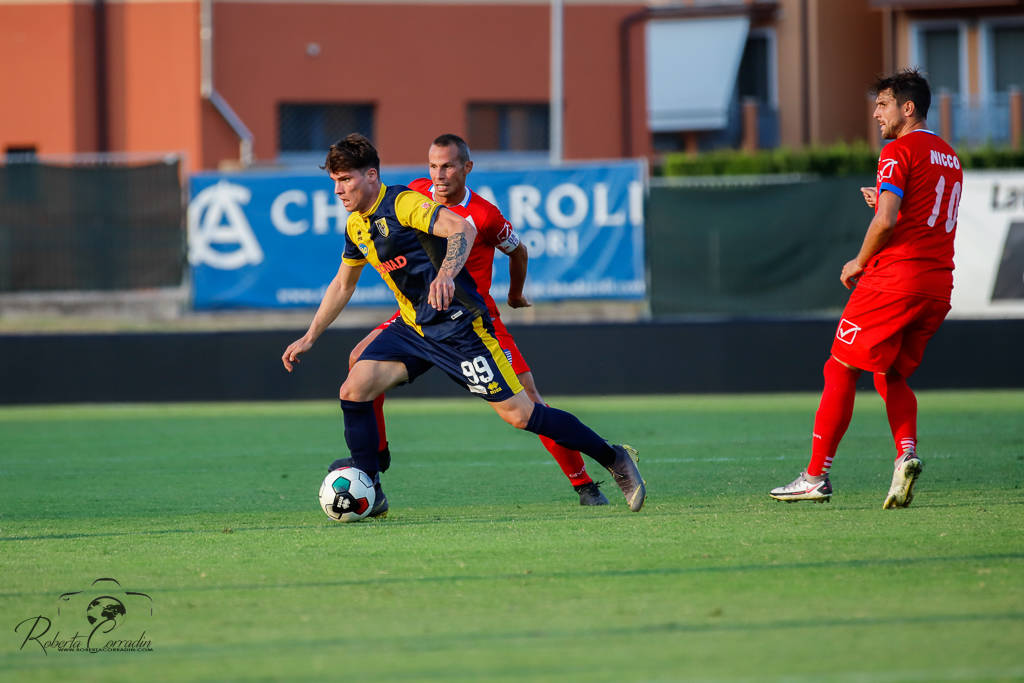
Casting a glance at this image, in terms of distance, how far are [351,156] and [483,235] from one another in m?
1.02

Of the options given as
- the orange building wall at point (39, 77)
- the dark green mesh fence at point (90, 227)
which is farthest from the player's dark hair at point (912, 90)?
the orange building wall at point (39, 77)

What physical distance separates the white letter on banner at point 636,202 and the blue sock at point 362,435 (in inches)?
341

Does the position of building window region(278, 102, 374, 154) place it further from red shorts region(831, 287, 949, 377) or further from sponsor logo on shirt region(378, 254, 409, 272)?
red shorts region(831, 287, 949, 377)

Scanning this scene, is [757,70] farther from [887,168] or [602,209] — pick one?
[887,168]

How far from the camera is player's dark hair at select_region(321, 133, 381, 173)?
21.5 feet

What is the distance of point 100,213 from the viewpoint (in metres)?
15.5

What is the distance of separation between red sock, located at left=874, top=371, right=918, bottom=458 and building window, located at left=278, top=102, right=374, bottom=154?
17.2 metres

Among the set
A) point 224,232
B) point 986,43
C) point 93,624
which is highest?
point 986,43

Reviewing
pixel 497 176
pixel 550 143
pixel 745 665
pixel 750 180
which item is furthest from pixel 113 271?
pixel 745 665

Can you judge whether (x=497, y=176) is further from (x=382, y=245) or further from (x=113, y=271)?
(x=382, y=245)

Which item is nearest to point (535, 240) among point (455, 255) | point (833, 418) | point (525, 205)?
point (525, 205)

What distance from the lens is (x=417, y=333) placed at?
6.82m

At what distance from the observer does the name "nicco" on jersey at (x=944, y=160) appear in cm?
673

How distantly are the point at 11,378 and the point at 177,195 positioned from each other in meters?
2.70
